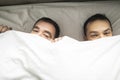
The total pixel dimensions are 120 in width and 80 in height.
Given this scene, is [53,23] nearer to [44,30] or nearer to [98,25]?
[44,30]

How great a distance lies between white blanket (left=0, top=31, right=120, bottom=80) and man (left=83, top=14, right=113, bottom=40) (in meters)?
0.21

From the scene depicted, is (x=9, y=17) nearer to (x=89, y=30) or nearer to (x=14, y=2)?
(x=14, y=2)

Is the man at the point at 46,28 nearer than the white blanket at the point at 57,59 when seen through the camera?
No

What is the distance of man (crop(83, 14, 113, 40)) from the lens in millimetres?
1307

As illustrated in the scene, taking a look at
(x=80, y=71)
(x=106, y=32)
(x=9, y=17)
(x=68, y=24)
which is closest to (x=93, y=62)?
(x=80, y=71)

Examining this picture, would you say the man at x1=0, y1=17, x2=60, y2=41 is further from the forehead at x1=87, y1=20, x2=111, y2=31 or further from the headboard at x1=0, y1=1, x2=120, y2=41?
the forehead at x1=87, y1=20, x2=111, y2=31

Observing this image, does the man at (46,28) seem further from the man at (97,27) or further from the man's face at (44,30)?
the man at (97,27)

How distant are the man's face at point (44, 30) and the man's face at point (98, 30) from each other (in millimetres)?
195

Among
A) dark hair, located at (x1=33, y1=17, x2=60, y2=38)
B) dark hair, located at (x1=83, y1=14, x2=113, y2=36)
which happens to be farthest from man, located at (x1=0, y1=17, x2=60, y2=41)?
dark hair, located at (x1=83, y1=14, x2=113, y2=36)

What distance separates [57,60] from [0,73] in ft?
0.76

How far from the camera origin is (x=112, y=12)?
4.78 feet

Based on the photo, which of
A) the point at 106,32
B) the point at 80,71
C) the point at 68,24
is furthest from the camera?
the point at 68,24

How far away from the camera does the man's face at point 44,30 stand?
131cm

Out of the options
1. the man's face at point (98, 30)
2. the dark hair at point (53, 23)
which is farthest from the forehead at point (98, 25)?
the dark hair at point (53, 23)
